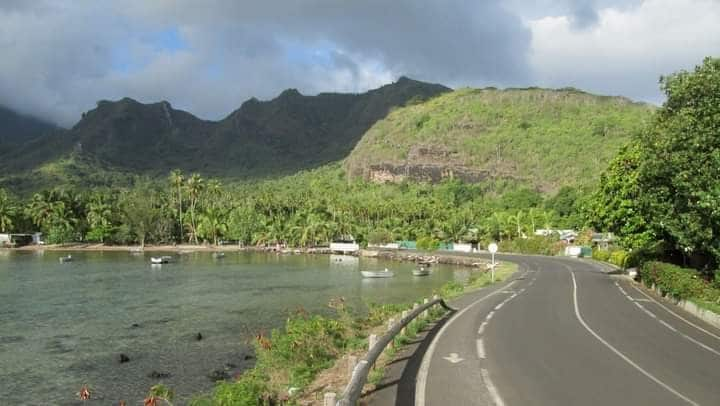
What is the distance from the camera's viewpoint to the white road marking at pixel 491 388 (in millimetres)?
10927

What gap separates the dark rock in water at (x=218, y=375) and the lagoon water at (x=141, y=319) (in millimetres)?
252

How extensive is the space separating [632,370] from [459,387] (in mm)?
4779

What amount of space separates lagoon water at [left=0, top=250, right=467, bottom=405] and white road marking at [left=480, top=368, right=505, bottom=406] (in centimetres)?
1119

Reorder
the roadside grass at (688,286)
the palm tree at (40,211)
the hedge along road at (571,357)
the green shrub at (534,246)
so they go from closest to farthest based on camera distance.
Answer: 1. the hedge along road at (571,357)
2. the roadside grass at (688,286)
3. the green shrub at (534,246)
4. the palm tree at (40,211)

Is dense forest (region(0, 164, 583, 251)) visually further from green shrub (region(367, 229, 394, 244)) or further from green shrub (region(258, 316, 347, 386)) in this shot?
green shrub (region(258, 316, 347, 386))

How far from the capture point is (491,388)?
11.9 meters

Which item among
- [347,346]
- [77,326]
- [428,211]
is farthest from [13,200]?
[347,346]

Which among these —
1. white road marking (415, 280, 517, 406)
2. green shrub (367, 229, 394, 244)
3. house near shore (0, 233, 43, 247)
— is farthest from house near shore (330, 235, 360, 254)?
white road marking (415, 280, 517, 406)

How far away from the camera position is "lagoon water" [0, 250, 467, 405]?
2247 centimetres

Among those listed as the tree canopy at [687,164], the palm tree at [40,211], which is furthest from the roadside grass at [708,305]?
the palm tree at [40,211]

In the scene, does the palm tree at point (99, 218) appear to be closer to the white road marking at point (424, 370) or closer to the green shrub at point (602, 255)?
the green shrub at point (602, 255)

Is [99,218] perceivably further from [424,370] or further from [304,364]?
[424,370]

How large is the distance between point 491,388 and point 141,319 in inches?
1216

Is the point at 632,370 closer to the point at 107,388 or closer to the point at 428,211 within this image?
the point at 107,388
